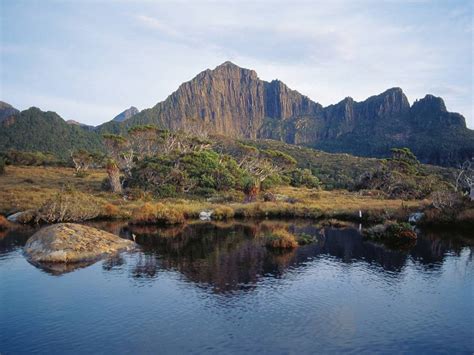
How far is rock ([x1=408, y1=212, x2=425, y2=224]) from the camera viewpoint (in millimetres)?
44344

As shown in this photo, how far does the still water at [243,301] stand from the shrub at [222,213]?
53.2 ft

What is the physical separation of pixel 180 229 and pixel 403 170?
56.0 m

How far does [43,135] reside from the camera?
6058 inches

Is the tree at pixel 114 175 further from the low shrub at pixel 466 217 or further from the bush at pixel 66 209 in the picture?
the low shrub at pixel 466 217

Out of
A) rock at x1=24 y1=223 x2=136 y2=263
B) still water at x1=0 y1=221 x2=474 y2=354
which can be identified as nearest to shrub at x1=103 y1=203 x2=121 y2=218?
still water at x1=0 y1=221 x2=474 y2=354

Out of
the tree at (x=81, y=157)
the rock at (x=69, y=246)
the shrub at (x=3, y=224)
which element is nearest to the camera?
the rock at (x=69, y=246)

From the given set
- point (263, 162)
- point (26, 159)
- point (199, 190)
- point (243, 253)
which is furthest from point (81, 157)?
point (243, 253)

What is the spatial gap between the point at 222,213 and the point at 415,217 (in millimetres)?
21074

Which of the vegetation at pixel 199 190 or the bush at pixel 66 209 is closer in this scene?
the bush at pixel 66 209

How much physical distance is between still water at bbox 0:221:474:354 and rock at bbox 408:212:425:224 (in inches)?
426

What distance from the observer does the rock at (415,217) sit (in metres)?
44.3

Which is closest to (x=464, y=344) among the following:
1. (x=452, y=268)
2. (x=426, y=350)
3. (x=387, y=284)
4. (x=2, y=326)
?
(x=426, y=350)

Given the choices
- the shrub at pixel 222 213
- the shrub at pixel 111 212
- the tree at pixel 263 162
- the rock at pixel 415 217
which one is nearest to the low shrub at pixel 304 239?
the rock at pixel 415 217

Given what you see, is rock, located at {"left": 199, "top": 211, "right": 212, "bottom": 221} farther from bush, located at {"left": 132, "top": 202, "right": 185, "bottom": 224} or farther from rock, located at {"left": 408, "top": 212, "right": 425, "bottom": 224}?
rock, located at {"left": 408, "top": 212, "right": 425, "bottom": 224}
